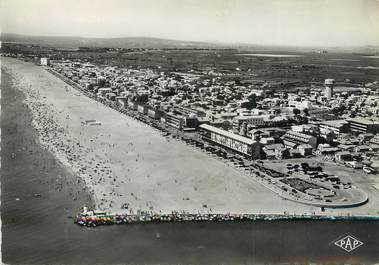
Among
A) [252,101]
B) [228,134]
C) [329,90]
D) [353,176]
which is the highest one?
[329,90]

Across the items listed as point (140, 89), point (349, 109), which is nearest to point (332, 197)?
point (349, 109)

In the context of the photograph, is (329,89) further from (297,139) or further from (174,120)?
(174,120)

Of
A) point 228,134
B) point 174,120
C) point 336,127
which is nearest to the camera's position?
point 228,134

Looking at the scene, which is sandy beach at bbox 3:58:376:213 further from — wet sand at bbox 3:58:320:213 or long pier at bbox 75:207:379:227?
long pier at bbox 75:207:379:227

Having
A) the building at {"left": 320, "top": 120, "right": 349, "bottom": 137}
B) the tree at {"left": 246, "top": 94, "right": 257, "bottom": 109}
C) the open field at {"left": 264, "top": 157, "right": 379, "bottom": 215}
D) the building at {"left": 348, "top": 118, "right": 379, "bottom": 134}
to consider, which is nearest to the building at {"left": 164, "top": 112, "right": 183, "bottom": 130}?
the tree at {"left": 246, "top": 94, "right": 257, "bottom": 109}

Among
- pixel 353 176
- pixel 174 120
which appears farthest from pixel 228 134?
pixel 353 176

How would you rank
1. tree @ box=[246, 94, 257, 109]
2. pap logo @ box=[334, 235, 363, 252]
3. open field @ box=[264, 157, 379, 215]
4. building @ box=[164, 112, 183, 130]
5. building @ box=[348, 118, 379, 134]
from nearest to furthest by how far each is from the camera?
1. pap logo @ box=[334, 235, 363, 252]
2. open field @ box=[264, 157, 379, 215]
3. building @ box=[348, 118, 379, 134]
4. building @ box=[164, 112, 183, 130]
5. tree @ box=[246, 94, 257, 109]

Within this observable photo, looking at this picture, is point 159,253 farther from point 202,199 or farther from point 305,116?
point 305,116

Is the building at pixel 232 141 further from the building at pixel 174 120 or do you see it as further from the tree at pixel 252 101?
the tree at pixel 252 101
